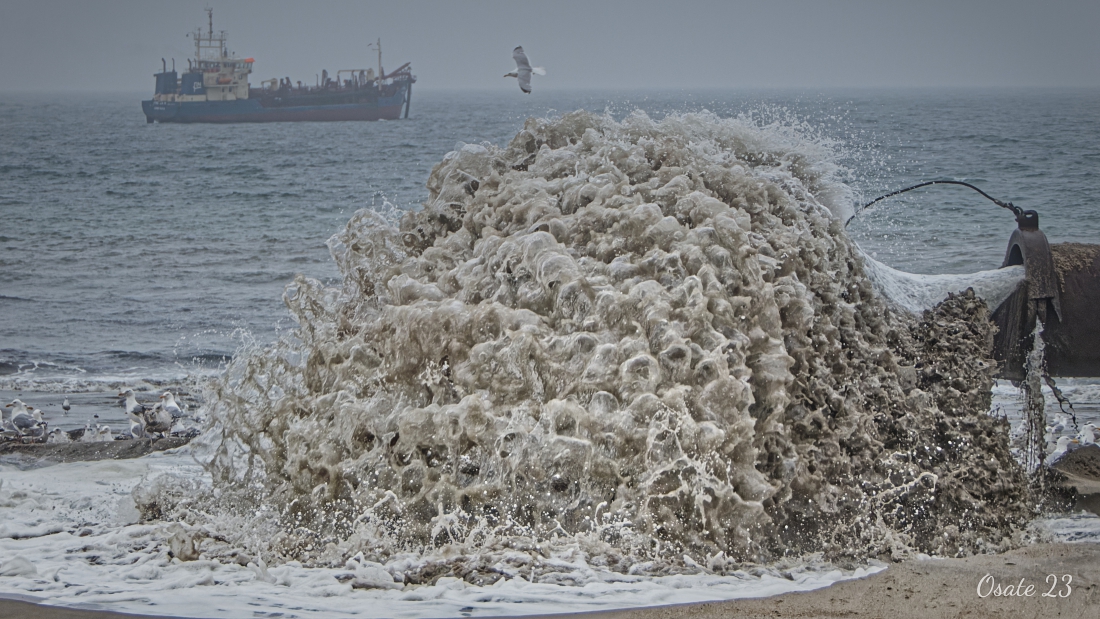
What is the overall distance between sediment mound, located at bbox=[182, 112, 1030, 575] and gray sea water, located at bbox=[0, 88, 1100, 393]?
0.52 metres

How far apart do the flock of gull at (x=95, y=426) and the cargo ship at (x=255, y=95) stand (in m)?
11.9

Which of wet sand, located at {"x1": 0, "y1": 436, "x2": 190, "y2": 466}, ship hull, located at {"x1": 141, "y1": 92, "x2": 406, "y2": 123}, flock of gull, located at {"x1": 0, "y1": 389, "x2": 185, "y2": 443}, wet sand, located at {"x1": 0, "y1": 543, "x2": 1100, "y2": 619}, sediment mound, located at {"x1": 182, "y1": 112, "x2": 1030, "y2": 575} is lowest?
flock of gull, located at {"x1": 0, "y1": 389, "x2": 185, "y2": 443}

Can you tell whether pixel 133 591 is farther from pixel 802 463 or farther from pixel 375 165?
pixel 375 165

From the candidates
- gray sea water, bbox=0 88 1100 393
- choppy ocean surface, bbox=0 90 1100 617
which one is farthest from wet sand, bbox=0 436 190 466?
gray sea water, bbox=0 88 1100 393

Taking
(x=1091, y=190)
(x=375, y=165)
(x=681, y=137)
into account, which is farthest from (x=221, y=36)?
(x=681, y=137)

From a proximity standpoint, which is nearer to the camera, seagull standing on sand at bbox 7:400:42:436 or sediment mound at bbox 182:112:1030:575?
sediment mound at bbox 182:112:1030:575

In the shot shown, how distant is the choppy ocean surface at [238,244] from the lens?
2117 mm

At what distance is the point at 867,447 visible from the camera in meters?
2.32

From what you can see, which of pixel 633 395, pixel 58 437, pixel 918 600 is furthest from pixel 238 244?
pixel 918 600

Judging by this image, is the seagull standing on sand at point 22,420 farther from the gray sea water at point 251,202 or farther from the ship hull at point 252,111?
the ship hull at point 252,111

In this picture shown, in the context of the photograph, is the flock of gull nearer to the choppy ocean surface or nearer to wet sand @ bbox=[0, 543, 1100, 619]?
the choppy ocean surface

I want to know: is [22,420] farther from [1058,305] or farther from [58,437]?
[1058,305]

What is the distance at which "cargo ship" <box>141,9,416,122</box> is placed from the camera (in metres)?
17.5

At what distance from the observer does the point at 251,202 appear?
45.3ft
